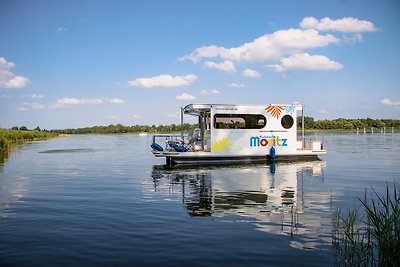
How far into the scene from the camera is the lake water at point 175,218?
6.26 meters

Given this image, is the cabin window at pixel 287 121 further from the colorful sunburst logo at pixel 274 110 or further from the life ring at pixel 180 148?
the life ring at pixel 180 148

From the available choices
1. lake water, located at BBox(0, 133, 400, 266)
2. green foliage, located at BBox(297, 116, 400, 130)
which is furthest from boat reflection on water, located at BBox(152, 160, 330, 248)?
green foliage, located at BBox(297, 116, 400, 130)

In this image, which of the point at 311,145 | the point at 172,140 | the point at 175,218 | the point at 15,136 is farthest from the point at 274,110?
the point at 15,136

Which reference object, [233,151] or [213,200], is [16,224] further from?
[233,151]

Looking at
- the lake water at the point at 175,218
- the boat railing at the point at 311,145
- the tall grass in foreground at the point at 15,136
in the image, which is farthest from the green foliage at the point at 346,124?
the lake water at the point at 175,218

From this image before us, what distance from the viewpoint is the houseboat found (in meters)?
20.9

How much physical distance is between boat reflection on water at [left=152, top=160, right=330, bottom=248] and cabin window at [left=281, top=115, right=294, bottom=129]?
2983 mm

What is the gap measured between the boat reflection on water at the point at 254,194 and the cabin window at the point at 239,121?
2.67m

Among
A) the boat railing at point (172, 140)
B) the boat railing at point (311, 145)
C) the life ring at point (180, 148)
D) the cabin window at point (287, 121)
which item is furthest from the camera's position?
the boat railing at point (311, 145)

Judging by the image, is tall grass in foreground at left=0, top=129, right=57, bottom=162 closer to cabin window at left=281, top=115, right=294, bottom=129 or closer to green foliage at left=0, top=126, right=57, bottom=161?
green foliage at left=0, top=126, right=57, bottom=161

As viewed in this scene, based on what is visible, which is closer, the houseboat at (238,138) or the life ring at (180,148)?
the life ring at (180,148)

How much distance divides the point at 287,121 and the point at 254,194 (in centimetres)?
1122

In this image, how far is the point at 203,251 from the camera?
6465mm

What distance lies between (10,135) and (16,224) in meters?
49.4
